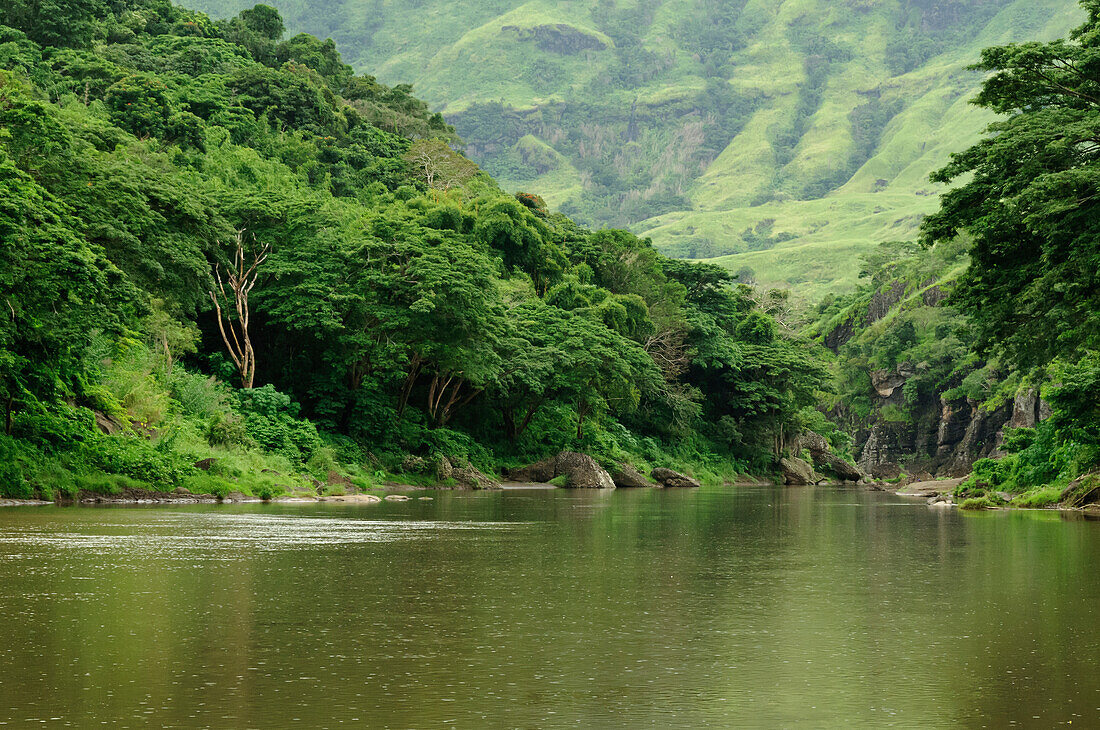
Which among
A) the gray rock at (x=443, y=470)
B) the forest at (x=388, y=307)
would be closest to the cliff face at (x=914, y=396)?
the forest at (x=388, y=307)

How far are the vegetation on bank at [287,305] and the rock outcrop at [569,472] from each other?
154 cm

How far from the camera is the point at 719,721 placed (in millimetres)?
5719

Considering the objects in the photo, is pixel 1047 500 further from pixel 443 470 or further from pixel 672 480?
pixel 672 480

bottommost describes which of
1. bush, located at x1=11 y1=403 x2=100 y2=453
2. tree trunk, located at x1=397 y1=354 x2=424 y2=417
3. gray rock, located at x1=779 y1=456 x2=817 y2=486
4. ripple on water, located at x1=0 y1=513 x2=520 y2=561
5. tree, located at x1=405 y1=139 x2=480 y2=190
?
gray rock, located at x1=779 y1=456 x2=817 y2=486

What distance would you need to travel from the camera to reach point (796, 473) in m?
69.2

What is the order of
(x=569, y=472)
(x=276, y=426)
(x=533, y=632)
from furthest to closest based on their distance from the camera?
(x=569, y=472), (x=276, y=426), (x=533, y=632)

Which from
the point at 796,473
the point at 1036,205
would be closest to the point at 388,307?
the point at 1036,205

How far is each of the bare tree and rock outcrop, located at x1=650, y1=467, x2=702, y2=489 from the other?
2202 centimetres

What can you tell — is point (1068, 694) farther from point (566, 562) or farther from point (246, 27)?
point (246, 27)

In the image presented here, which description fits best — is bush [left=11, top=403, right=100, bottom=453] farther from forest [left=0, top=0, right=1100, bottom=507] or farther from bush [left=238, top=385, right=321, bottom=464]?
bush [left=238, top=385, right=321, bottom=464]

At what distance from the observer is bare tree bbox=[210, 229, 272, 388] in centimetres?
3766

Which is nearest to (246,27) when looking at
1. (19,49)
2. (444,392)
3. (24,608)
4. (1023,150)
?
(19,49)

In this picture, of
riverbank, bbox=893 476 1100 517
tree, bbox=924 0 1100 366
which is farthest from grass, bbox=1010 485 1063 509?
tree, bbox=924 0 1100 366

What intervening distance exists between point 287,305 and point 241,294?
175cm
